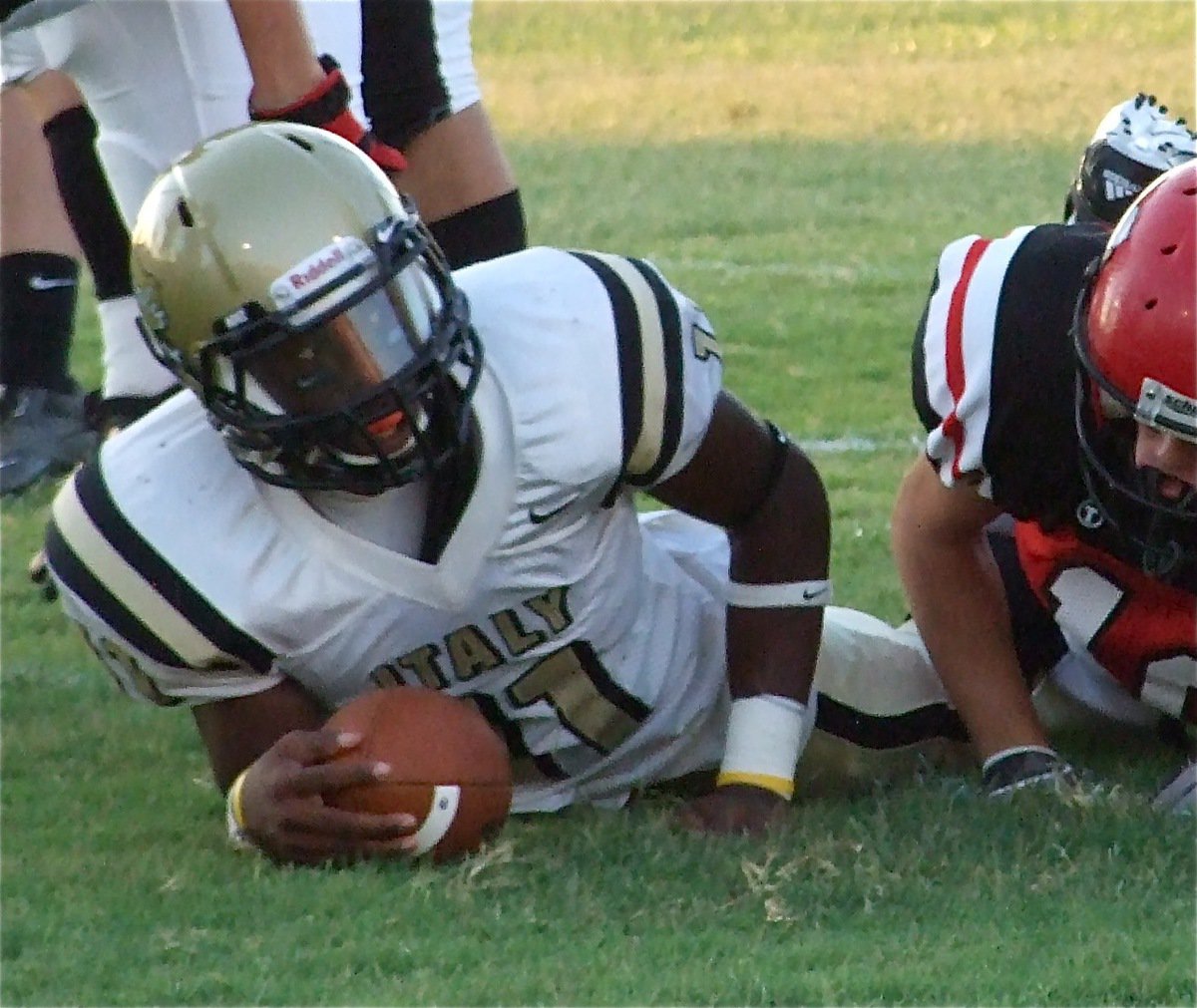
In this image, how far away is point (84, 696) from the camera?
3834 mm

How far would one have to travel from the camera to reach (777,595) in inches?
124

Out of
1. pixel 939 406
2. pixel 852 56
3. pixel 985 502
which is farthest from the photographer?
pixel 852 56

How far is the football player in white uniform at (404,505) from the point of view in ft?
9.17

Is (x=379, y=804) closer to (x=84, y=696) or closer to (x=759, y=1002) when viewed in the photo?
(x=759, y=1002)

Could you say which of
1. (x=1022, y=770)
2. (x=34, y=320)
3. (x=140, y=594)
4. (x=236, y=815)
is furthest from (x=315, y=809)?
(x=34, y=320)

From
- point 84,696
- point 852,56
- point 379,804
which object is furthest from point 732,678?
point 852,56

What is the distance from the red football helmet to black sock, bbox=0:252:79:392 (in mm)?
2740

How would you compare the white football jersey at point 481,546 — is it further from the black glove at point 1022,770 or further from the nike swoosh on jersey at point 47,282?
the nike swoosh on jersey at point 47,282

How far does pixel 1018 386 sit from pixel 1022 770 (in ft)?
1.82

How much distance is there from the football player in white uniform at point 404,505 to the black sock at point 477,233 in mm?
1118

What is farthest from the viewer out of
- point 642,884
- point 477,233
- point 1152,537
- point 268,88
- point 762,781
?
point 477,233

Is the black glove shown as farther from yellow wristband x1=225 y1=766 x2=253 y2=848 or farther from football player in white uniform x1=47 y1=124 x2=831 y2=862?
yellow wristband x1=225 y1=766 x2=253 y2=848

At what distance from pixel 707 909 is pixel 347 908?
1.33 ft

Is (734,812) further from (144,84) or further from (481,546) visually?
(144,84)
